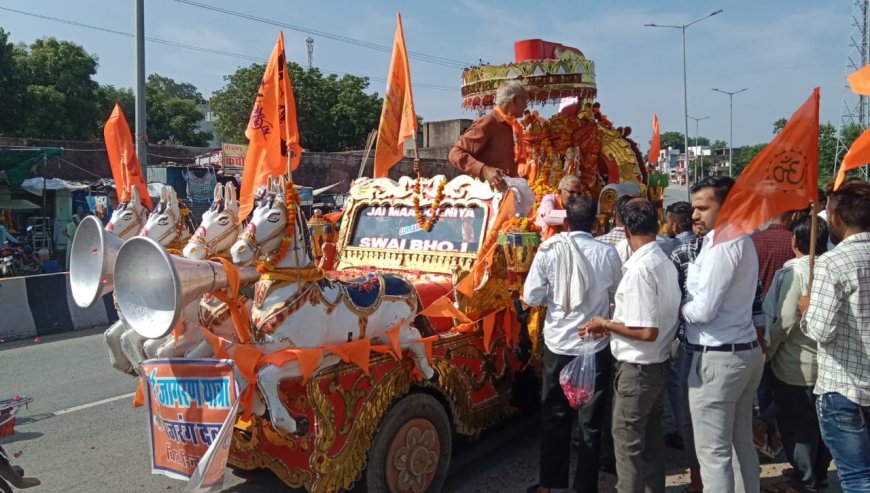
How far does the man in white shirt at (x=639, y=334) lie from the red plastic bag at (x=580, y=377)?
177 millimetres

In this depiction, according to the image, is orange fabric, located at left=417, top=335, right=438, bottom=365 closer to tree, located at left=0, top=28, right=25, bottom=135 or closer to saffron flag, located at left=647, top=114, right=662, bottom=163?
saffron flag, located at left=647, top=114, right=662, bottom=163

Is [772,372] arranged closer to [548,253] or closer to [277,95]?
[548,253]

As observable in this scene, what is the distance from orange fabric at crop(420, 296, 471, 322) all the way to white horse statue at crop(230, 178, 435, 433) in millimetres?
497

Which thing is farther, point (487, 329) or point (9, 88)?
point (9, 88)

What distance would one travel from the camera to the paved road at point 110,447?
4211mm

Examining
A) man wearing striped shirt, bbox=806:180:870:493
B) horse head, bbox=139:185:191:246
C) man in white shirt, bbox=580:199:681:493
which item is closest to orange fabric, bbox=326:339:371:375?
man in white shirt, bbox=580:199:681:493

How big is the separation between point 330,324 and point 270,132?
53.6 inches

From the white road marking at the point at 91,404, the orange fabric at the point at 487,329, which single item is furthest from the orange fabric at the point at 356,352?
the white road marking at the point at 91,404

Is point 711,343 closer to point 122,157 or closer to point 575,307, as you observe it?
point 575,307

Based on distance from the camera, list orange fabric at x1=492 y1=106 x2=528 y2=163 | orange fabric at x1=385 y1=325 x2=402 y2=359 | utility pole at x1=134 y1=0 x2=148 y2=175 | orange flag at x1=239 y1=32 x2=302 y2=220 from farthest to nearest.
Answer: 1. utility pole at x1=134 y1=0 x2=148 y2=175
2. orange fabric at x1=492 y1=106 x2=528 y2=163
3. orange flag at x1=239 y1=32 x2=302 y2=220
4. orange fabric at x1=385 y1=325 x2=402 y2=359

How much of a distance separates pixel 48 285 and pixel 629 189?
319 inches

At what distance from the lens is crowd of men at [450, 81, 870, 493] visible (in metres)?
2.83

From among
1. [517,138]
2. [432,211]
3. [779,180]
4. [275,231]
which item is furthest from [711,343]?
[517,138]

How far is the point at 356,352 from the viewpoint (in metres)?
3.41
